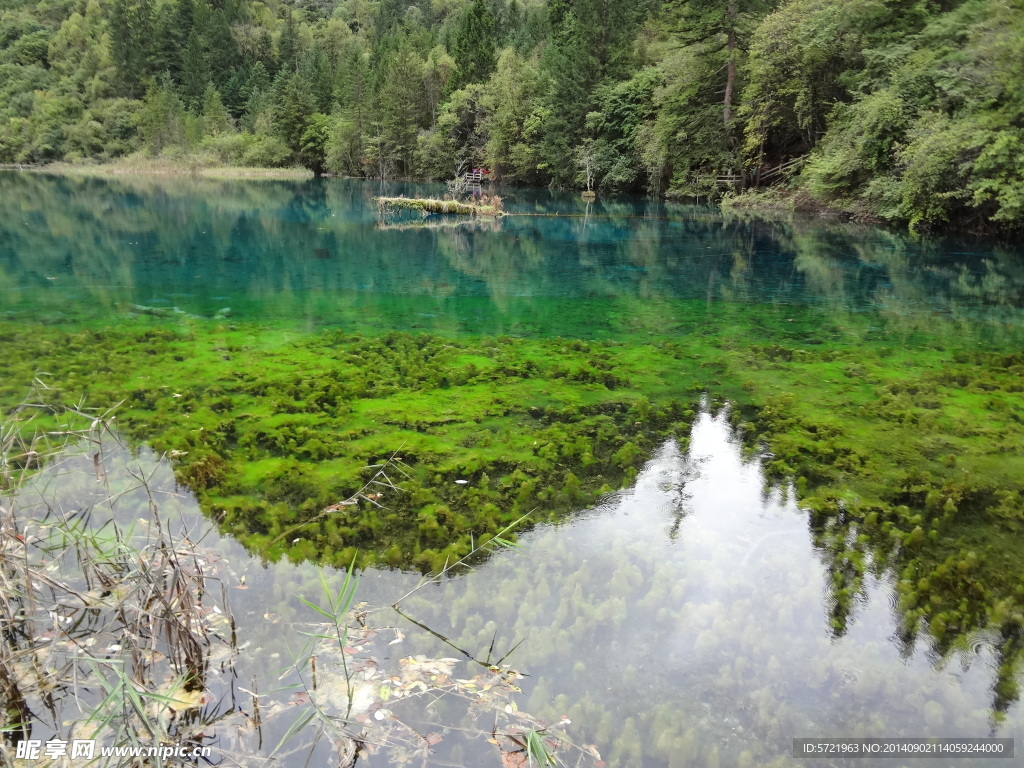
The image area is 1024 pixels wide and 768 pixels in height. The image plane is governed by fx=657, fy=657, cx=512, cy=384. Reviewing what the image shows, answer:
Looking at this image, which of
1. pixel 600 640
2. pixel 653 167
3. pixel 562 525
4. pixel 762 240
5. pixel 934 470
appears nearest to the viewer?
pixel 600 640

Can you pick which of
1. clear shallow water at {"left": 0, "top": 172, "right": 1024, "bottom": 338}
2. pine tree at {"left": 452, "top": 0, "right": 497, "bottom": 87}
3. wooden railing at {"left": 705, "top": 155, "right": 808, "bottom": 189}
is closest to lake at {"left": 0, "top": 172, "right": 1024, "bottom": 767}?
clear shallow water at {"left": 0, "top": 172, "right": 1024, "bottom": 338}

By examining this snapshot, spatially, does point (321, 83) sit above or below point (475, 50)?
below

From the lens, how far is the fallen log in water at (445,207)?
26266mm

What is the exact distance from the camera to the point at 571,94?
3972cm

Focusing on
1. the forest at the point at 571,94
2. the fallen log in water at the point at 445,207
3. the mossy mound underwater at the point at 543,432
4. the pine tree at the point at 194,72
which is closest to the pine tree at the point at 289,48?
the forest at the point at 571,94

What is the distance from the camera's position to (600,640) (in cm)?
359

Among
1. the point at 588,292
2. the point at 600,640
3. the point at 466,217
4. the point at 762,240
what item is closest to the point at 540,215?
the point at 466,217

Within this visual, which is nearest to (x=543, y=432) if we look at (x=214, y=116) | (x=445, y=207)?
(x=445, y=207)

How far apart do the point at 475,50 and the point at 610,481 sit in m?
52.0

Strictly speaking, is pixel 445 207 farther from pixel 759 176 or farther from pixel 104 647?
pixel 104 647

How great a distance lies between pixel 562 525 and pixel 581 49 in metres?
40.8

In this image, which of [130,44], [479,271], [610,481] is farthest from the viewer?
[130,44]

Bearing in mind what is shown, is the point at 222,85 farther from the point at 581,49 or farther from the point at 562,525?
the point at 562,525

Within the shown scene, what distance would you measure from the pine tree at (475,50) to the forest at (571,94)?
0.56ft
